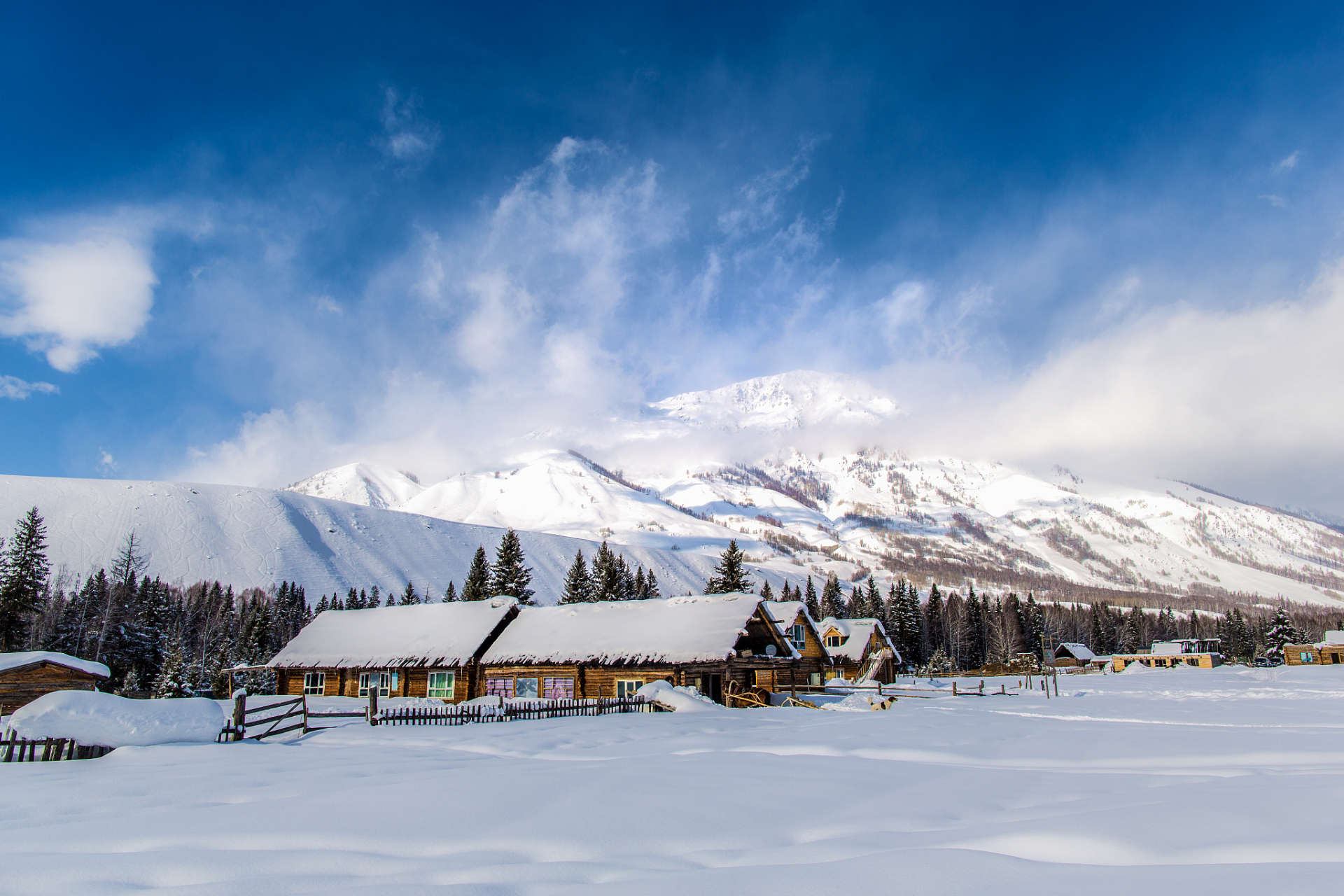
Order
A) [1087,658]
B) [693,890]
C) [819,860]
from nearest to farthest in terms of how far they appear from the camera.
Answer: [693,890]
[819,860]
[1087,658]

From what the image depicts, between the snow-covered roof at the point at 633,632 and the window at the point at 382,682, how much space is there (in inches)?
266

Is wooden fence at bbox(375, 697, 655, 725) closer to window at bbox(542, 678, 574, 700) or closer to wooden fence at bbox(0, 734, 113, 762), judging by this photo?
window at bbox(542, 678, 574, 700)

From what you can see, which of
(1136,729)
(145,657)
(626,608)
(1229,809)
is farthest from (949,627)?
(1229,809)

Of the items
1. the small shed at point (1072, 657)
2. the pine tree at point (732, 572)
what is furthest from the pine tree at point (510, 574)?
the small shed at point (1072, 657)

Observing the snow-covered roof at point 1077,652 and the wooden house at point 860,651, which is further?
the snow-covered roof at point 1077,652

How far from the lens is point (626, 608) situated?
136 feet

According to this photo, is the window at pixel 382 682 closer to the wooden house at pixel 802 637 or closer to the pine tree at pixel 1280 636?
the wooden house at pixel 802 637

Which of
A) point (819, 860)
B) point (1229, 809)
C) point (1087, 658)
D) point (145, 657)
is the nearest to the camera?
point (819, 860)

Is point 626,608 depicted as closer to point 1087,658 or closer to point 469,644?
point 469,644

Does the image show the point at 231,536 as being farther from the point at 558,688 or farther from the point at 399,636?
the point at 558,688

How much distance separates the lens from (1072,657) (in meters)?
97.5

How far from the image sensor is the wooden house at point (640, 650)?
1388 inches

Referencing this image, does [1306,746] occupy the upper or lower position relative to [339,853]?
lower

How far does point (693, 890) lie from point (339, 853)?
393cm
